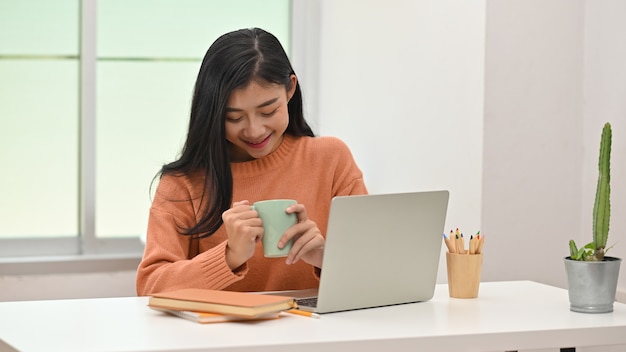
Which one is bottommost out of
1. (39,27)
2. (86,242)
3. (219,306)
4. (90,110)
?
(86,242)

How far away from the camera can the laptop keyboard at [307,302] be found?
1.60 m

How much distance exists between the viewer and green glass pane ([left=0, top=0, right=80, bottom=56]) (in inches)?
128

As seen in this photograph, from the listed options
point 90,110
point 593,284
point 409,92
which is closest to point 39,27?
point 90,110

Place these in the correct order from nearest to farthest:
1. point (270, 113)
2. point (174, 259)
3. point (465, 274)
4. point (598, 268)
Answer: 1. point (598, 268)
2. point (465, 274)
3. point (174, 259)
4. point (270, 113)

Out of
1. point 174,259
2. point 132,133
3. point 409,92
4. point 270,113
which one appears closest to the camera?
point 174,259

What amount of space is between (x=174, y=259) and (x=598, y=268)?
2.79 ft

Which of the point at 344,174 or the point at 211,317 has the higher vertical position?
the point at 344,174

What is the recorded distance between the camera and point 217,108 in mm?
1944

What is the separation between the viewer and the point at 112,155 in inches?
134

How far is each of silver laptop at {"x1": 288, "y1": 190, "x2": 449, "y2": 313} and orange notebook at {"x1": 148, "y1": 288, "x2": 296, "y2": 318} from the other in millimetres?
92

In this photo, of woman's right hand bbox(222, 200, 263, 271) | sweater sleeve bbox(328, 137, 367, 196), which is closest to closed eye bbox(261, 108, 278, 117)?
sweater sleeve bbox(328, 137, 367, 196)

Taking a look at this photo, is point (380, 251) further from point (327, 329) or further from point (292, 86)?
point (292, 86)

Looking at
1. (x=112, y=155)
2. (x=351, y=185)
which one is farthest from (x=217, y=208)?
(x=112, y=155)

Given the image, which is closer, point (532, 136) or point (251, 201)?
point (251, 201)
